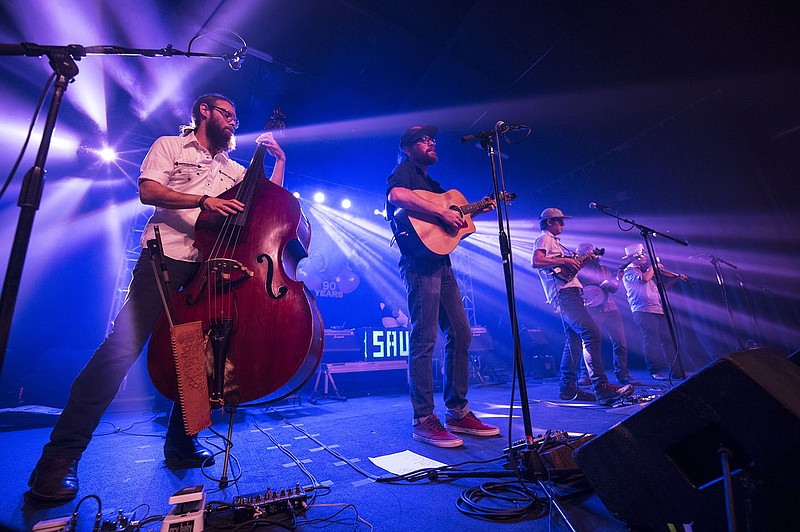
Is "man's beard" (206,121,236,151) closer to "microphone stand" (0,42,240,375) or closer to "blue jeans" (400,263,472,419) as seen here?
"microphone stand" (0,42,240,375)

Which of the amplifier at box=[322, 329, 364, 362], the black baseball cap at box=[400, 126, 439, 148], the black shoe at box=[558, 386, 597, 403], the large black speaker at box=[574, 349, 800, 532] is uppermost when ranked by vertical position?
the black baseball cap at box=[400, 126, 439, 148]

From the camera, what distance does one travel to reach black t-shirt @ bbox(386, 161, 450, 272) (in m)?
2.97

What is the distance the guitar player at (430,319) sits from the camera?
9.04 ft

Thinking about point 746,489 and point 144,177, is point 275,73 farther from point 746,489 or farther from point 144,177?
point 746,489

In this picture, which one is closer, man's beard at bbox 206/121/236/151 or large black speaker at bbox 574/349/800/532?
large black speaker at bbox 574/349/800/532

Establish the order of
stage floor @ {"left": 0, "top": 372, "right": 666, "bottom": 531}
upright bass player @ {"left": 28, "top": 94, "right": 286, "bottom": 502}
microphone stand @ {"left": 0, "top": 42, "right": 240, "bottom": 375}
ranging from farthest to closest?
upright bass player @ {"left": 28, "top": 94, "right": 286, "bottom": 502} → stage floor @ {"left": 0, "top": 372, "right": 666, "bottom": 531} → microphone stand @ {"left": 0, "top": 42, "right": 240, "bottom": 375}

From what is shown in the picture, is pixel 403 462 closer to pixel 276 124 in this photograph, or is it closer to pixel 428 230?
pixel 428 230

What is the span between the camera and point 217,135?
7.92 feet

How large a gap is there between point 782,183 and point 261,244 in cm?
999

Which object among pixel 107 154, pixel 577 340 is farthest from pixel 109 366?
pixel 107 154

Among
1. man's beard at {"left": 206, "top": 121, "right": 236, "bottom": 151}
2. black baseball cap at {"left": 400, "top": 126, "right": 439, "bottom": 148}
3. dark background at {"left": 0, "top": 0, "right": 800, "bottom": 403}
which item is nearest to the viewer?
man's beard at {"left": 206, "top": 121, "right": 236, "bottom": 151}

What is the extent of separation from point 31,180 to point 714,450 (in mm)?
2707

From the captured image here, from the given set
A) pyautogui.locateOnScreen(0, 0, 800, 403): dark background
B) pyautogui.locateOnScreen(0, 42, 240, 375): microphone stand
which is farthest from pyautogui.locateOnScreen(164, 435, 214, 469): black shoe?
pyautogui.locateOnScreen(0, 0, 800, 403): dark background

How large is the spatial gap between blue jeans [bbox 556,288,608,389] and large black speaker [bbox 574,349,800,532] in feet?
11.4
